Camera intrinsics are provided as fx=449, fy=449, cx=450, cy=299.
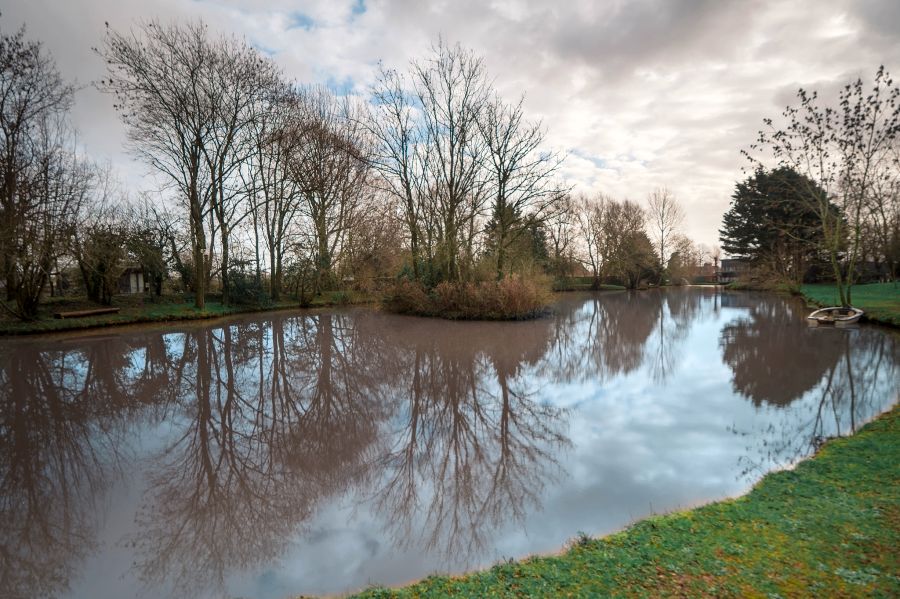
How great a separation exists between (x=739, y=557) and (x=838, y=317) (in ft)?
57.0

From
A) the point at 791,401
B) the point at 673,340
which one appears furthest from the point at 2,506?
the point at 673,340

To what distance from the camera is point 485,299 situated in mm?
17797

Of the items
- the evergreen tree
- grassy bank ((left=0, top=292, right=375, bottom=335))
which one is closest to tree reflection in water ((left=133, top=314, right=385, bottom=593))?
grassy bank ((left=0, top=292, right=375, bottom=335))

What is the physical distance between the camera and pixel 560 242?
46.2 metres

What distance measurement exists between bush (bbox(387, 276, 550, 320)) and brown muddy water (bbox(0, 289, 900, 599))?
6616 millimetres

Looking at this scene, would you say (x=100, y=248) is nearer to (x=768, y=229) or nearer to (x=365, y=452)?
(x=365, y=452)

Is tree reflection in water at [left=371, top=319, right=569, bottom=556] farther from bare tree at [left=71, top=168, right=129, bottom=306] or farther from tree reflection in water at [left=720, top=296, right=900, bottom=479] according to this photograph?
bare tree at [left=71, top=168, right=129, bottom=306]

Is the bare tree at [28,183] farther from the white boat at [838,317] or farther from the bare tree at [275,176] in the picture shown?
the white boat at [838,317]

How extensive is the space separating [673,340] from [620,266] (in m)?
34.5

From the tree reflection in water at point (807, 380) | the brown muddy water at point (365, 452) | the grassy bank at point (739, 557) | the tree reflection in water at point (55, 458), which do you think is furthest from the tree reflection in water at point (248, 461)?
the tree reflection in water at point (807, 380)

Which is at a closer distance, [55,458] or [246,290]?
[55,458]

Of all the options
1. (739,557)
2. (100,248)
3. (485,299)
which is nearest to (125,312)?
(100,248)

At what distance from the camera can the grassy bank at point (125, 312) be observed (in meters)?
15.5

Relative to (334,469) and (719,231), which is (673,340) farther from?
(719,231)
